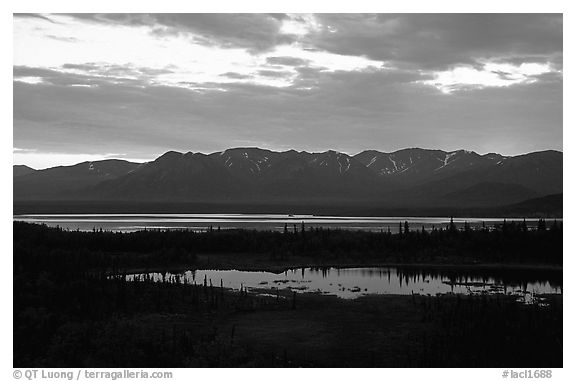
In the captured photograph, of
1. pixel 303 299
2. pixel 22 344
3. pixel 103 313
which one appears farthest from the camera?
pixel 303 299

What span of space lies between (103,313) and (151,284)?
1132 cm

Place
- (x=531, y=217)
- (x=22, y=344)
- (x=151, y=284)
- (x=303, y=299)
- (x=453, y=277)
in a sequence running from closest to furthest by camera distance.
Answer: (x=22, y=344), (x=303, y=299), (x=151, y=284), (x=453, y=277), (x=531, y=217)

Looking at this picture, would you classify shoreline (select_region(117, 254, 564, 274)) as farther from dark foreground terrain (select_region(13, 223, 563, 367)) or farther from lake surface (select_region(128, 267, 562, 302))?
dark foreground terrain (select_region(13, 223, 563, 367))

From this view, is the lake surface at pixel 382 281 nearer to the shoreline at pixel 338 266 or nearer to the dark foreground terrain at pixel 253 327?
the shoreline at pixel 338 266

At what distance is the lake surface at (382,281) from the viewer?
2041 inches

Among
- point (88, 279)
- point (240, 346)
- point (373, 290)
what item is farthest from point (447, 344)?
point (88, 279)

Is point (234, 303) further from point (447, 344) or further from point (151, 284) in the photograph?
point (447, 344)

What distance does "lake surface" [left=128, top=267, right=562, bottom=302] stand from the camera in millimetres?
51844

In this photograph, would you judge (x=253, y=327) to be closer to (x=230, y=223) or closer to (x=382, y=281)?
(x=382, y=281)

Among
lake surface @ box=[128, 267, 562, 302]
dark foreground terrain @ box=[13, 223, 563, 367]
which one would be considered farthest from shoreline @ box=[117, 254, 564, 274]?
dark foreground terrain @ box=[13, 223, 563, 367]

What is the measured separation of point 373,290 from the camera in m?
52.1

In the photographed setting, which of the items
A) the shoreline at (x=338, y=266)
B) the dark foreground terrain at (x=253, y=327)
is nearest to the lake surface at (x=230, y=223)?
the shoreline at (x=338, y=266)
